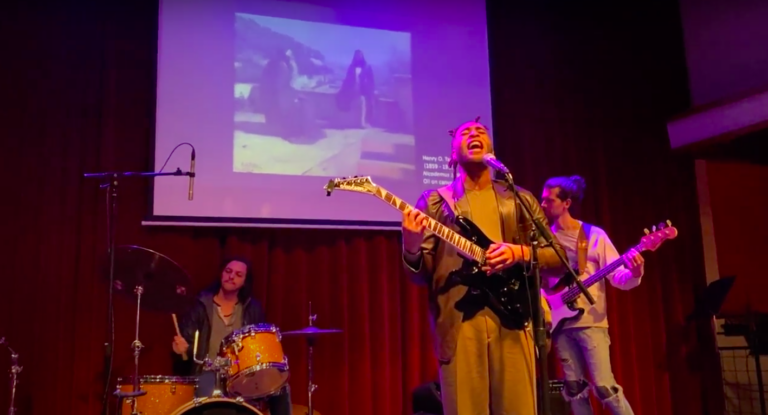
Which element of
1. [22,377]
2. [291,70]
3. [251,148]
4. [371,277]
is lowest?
[22,377]

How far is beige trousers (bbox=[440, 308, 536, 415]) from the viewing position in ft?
7.83

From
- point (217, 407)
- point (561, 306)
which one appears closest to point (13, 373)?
point (217, 407)

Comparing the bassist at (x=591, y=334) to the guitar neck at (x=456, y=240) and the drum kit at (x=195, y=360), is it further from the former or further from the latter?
the drum kit at (x=195, y=360)

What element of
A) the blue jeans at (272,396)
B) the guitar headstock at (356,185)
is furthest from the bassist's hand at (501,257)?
the blue jeans at (272,396)

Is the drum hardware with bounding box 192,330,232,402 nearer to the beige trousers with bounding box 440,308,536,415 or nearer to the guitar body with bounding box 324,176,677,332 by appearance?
the guitar body with bounding box 324,176,677,332

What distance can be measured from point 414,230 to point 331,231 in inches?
89.0

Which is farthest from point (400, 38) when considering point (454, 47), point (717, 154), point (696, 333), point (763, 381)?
point (763, 381)

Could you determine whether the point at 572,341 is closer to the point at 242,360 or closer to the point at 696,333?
the point at 242,360

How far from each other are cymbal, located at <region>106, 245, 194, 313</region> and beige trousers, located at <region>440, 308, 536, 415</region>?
1.67 meters

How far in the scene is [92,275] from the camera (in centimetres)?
416

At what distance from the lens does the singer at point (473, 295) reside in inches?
94.7

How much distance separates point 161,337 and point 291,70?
79.3 inches

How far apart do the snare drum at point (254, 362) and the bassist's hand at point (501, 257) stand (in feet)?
5.25

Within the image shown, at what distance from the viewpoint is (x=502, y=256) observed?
2457 millimetres
